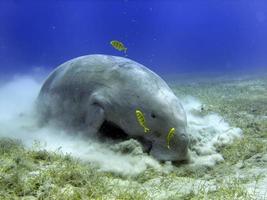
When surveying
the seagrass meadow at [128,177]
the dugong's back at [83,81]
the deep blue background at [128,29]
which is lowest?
the seagrass meadow at [128,177]

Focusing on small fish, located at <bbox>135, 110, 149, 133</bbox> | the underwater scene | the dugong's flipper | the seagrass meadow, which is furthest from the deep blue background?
the seagrass meadow

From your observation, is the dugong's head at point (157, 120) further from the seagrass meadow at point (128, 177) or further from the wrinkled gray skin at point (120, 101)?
the seagrass meadow at point (128, 177)

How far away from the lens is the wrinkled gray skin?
20.9 feet

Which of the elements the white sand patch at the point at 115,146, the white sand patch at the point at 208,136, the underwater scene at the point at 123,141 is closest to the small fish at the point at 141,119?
the underwater scene at the point at 123,141

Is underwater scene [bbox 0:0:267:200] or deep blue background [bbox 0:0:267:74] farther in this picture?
deep blue background [bbox 0:0:267:74]

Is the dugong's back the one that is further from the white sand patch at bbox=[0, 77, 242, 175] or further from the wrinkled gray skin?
the white sand patch at bbox=[0, 77, 242, 175]

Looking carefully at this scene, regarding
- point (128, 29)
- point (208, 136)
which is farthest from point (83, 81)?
point (128, 29)

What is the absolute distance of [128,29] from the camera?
157375 millimetres

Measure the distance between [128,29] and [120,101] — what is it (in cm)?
15328

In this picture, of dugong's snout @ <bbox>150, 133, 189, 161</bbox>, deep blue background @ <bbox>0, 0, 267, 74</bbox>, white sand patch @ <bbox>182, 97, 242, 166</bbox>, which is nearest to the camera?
dugong's snout @ <bbox>150, 133, 189, 161</bbox>

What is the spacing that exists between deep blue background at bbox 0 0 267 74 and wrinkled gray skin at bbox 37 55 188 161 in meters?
90.3

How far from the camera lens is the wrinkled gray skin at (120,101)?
6.36 metres

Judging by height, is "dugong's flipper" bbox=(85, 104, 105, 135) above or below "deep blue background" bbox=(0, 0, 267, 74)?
below

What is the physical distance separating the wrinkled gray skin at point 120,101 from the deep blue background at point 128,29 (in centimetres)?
9030
